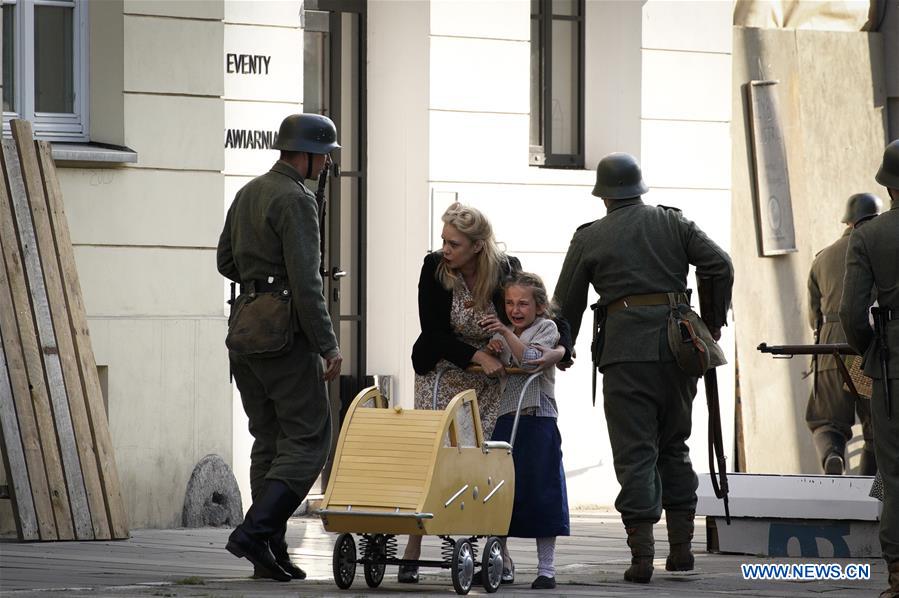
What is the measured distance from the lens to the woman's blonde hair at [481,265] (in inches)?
306

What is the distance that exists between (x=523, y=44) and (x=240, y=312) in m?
5.10

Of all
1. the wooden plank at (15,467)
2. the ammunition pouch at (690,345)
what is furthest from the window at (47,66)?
the ammunition pouch at (690,345)

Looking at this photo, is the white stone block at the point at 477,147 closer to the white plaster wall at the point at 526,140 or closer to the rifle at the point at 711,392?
the white plaster wall at the point at 526,140

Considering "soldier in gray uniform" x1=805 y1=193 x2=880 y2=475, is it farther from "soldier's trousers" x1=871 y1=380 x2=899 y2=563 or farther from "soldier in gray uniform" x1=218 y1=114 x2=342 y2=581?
"soldier in gray uniform" x1=218 y1=114 x2=342 y2=581

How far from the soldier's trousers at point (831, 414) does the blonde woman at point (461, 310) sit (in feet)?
17.7

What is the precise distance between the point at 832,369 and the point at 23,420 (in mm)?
5687

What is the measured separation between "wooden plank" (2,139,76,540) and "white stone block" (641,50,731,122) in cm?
476

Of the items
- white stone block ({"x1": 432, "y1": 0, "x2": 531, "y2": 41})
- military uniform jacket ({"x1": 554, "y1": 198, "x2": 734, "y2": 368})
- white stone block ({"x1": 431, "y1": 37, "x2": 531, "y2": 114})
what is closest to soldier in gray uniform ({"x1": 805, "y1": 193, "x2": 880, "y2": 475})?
white stone block ({"x1": 431, "y1": 37, "x2": 531, "y2": 114})

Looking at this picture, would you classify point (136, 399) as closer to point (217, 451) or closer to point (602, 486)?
point (217, 451)

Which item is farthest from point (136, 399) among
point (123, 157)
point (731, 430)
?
point (731, 430)

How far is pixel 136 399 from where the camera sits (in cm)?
1059

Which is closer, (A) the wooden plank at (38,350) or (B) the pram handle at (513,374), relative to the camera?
(B) the pram handle at (513,374)

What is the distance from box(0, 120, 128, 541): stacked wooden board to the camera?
377 inches
